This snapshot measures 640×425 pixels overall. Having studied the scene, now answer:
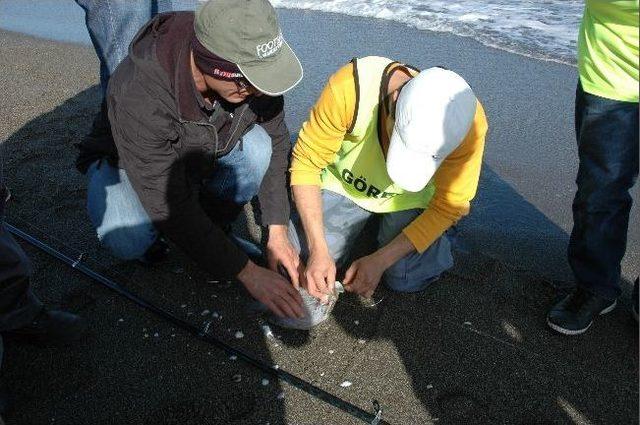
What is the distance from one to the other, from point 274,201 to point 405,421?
1110 millimetres

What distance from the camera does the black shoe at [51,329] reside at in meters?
2.19

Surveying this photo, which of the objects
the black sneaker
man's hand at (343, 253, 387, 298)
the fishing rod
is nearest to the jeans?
man's hand at (343, 253, 387, 298)

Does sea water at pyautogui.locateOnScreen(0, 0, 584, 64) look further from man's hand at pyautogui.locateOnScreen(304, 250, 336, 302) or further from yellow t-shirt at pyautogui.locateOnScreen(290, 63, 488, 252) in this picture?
man's hand at pyautogui.locateOnScreen(304, 250, 336, 302)

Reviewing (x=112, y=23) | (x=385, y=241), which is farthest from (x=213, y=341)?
(x=112, y=23)

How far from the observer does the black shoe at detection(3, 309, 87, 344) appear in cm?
219

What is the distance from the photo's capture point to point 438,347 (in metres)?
2.35

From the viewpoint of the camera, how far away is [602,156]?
2.12m

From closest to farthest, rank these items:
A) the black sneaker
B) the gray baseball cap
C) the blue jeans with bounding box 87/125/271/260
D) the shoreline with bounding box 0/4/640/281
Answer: the gray baseball cap < the black sneaker < the blue jeans with bounding box 87/125/271/260 < the shoreline with bounding box 0/4/640/281

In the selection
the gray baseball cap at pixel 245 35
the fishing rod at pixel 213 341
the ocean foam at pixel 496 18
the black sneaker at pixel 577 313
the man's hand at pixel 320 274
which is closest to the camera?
the gray baseball cap at pixel 245 35

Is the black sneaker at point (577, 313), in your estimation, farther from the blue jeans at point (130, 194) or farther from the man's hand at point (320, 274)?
the blue jeans at point (130, 194)

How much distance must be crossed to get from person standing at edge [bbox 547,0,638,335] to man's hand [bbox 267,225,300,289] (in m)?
1.16

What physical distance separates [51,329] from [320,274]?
1.13 m

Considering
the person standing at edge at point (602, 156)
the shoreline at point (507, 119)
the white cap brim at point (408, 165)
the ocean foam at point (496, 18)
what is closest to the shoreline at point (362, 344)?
the shoreline at point (507, 119)

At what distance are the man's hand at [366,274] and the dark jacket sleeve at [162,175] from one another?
51 cm
